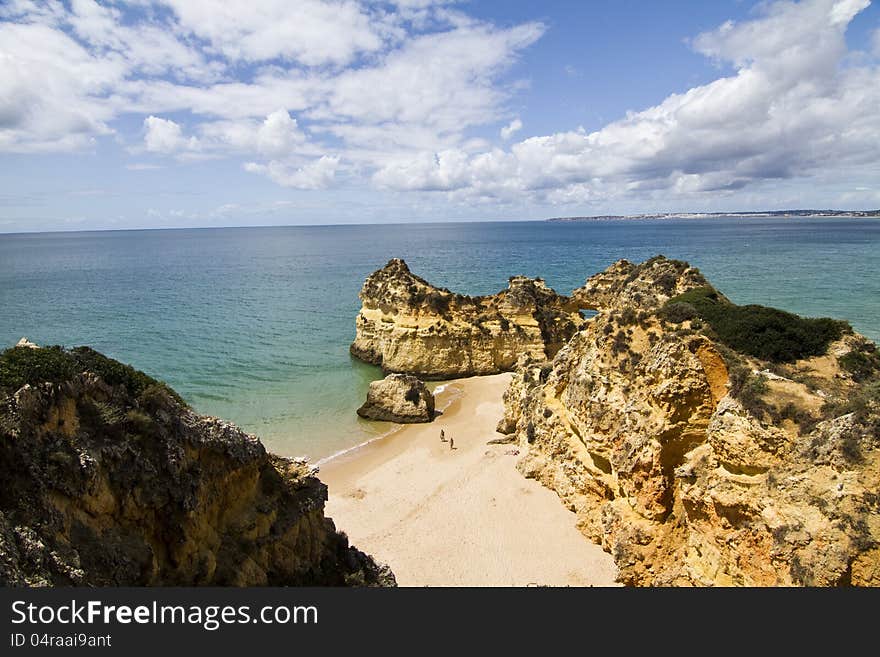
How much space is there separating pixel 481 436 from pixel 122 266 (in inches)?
4767

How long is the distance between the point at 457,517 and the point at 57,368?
48.3 ft

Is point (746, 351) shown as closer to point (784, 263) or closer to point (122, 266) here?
point (784, 263)

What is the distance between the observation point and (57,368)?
650 cm

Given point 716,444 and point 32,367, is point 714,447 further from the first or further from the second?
point 32,367

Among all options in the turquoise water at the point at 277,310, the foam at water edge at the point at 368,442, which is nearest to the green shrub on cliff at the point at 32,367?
the foam at water edge at the point at 368,442

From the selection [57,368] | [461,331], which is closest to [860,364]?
[57,368]

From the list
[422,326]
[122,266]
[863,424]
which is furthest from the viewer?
[122,266]

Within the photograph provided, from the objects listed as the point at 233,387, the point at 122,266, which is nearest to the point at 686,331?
the point at 233,387

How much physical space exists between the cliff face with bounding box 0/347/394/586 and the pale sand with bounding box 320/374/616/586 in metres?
7.38

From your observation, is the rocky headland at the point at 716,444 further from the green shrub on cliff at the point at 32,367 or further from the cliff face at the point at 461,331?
the cliff face at the point at 461,331

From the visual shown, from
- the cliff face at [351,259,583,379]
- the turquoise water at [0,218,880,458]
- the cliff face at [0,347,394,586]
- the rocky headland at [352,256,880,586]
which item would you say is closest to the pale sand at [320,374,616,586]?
the rocky headland at [352,256,880,586]

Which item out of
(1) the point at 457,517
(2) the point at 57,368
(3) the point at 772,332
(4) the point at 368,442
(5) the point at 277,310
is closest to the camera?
(2) the point at 57,368

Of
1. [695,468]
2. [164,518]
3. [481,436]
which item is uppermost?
[164,518]

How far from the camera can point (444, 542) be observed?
17.1 m
